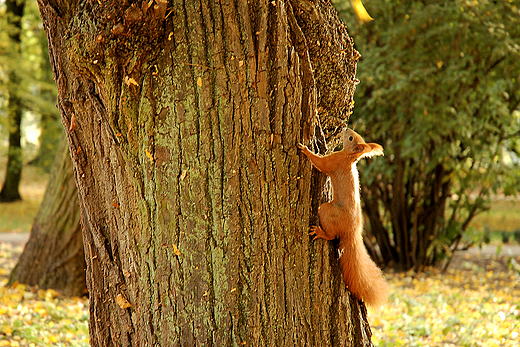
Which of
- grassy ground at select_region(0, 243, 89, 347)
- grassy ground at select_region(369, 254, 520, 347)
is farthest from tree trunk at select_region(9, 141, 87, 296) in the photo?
grassy ground at select_region(369, 254, 520, 347)

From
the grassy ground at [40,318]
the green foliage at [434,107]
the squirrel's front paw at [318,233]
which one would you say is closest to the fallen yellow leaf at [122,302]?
the squirrel's front paw at [318,233]

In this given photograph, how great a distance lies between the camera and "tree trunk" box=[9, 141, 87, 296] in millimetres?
4703

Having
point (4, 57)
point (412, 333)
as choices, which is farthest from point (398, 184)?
point (4, 57)

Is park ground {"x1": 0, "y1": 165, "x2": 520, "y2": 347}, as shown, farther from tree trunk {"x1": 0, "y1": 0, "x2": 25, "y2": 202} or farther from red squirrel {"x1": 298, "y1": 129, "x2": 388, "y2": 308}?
tree trunk {"x1": 0, "y1": 0, "x2": 25, "y2": 202}

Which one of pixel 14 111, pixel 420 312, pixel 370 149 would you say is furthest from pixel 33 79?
pixel 370 149

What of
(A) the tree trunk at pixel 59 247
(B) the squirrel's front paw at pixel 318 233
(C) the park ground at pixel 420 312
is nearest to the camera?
(B) the squirrel's front paw at pixel 318 233

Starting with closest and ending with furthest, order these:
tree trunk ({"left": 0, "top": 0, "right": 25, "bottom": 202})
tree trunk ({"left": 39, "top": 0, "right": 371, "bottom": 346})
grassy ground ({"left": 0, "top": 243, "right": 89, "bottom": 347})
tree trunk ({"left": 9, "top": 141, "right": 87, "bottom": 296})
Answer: tree trunk ({"left": 39, "top": 0, "right": 371, "bottom": 346}) < grassy ground ({"left": 0, "top": 243, "right": 89, "bottom": 347}) < tree trunk ({"left": 9, "top": 141, "right": 87, "bottom": 296}) < tree trunk ({"left": 0, "top": 0, "right": 25, "bottom": 202})

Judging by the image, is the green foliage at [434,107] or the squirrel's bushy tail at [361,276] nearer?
the squirrel's bushy tail at [361,276]

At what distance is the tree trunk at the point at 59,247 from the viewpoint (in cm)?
470

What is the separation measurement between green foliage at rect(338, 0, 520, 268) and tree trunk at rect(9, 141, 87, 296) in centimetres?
346

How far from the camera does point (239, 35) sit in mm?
1842

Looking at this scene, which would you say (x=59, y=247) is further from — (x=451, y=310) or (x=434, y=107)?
(x=434, y=107)

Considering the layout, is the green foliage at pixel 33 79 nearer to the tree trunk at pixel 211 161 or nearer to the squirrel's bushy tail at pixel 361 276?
the tree trunk at pixel 211 161

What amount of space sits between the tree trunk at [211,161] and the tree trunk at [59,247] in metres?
3.04
